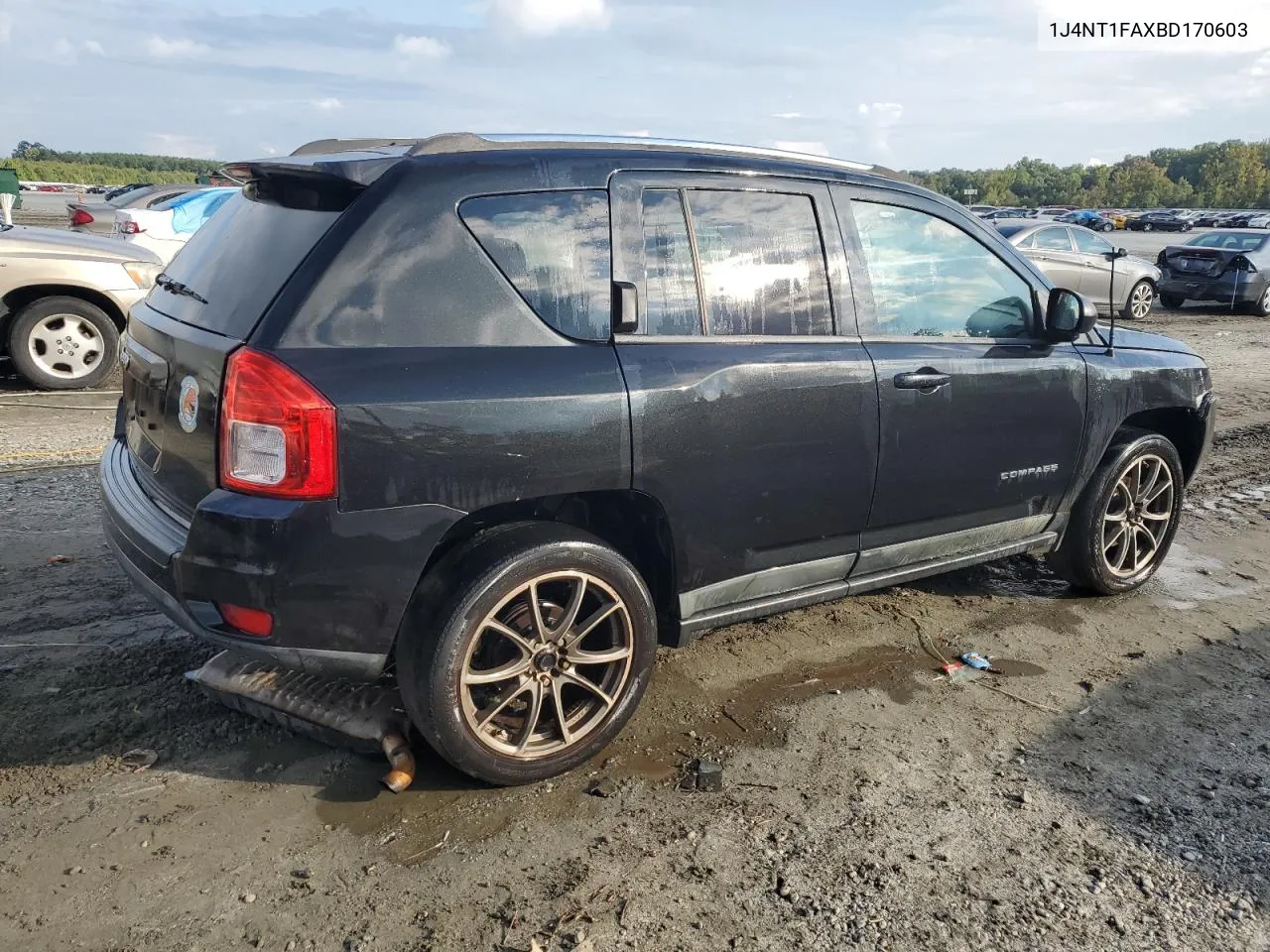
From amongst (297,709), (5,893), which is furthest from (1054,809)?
(5,893)

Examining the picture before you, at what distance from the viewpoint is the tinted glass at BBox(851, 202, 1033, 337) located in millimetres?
3877

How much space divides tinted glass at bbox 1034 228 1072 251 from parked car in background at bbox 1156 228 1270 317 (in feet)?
9.85

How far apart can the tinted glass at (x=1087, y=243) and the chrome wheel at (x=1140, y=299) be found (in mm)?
872

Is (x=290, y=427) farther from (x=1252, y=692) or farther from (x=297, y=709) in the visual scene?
(x=1252, y=692)

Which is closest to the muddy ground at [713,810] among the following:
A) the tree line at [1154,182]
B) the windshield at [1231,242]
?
the windshield at [1231,242]

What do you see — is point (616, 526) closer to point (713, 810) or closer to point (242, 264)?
point (713, 810)

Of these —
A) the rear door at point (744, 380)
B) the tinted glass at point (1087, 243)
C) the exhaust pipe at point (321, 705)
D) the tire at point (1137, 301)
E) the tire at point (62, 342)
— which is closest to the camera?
the exhaust pipe at point (321, 705)

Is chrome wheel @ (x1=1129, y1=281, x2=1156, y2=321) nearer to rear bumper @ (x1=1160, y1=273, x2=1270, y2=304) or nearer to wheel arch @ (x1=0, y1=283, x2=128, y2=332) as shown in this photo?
rear bumper @ (x1=1160, y1=273, x2=1270, y2=304)

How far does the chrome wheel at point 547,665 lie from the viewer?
3.09m

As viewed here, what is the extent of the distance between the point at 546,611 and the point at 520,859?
736mm

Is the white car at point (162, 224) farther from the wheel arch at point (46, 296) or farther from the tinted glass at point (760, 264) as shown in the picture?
the tinted glass at point (760, 264)

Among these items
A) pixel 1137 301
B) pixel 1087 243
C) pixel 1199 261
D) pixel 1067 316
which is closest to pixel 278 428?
pixel 1067 316

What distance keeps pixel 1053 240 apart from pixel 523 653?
49.5 feet

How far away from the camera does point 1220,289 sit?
57.2ft
